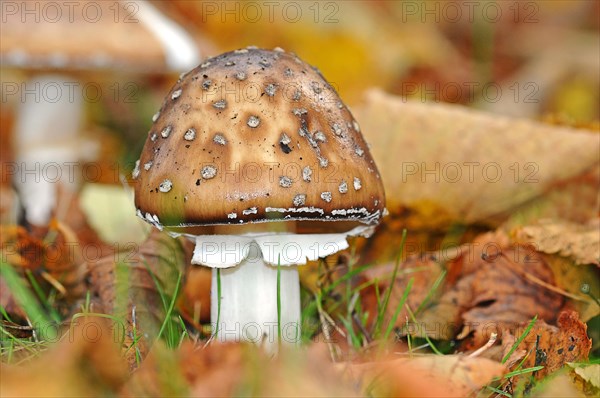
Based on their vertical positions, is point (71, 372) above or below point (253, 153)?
below

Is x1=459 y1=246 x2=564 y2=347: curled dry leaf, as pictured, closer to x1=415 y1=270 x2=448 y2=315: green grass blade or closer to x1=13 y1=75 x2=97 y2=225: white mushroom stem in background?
x1=415 y1=270 x2=448 y2=315: green grass blade

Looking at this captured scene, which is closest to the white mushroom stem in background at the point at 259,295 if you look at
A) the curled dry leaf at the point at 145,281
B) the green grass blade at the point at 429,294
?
the curled dry leaf at the point at 145,281

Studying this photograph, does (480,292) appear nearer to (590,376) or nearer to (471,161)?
(590,376)

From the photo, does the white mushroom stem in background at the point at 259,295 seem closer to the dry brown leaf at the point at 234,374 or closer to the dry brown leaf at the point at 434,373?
the dry brown leaf at the point at 434,373

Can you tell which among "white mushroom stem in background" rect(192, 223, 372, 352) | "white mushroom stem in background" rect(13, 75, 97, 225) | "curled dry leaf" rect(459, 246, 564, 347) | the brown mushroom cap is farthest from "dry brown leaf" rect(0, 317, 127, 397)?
"white mushroom stem in background" rect(13, 75, 97, 225)

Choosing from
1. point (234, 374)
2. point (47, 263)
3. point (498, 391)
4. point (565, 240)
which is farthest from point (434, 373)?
point (47, 263)

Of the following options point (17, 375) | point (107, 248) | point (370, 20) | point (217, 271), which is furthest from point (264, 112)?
point (370, 20)

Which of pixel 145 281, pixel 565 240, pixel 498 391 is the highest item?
pixel 565 240

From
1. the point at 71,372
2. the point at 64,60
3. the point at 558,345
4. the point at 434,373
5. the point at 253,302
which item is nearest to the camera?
the point at 71,372
